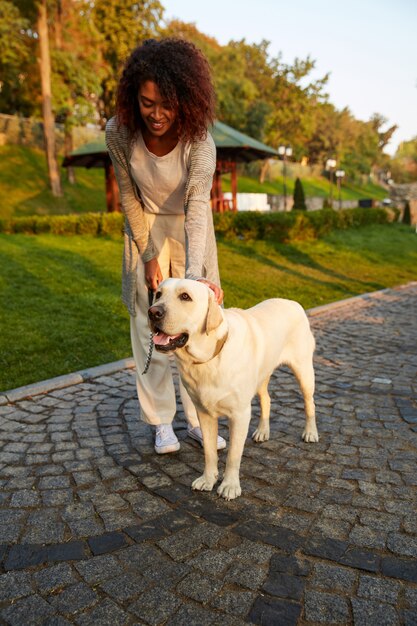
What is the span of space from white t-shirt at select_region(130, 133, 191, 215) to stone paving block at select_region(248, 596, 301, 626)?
2.56 m

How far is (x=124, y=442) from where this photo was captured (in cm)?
423

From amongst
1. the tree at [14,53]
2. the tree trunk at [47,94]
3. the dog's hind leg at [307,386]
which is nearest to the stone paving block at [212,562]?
the dog's hind leg at [307,386]

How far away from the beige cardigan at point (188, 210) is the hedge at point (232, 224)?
1230cm

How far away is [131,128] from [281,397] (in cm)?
321

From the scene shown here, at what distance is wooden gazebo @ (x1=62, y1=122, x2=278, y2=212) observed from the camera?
20.7 m

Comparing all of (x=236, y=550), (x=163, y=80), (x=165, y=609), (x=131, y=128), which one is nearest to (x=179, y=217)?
(x=131, y=128)

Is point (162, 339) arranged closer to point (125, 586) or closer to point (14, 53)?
point (125, 586)

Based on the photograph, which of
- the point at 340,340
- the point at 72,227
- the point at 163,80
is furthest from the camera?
the point at 72,227

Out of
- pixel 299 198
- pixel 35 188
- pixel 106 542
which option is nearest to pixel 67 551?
pixel 106 542

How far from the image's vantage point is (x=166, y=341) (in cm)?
271

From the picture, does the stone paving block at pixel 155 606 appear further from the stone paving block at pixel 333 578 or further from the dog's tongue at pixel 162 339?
the dog's tongue at pixel 162 339

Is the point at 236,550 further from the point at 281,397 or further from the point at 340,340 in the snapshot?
the point at 340,340

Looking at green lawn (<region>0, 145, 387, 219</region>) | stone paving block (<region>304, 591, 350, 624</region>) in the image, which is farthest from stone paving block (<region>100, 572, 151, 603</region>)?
green lawn (<region>0, 145, 387, 219</region>)

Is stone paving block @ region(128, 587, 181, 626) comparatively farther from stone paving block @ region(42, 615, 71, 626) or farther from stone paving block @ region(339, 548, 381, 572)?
stone paving block @ region(339, 548, 381, 572)
